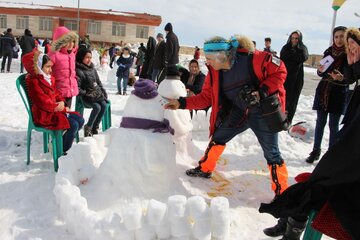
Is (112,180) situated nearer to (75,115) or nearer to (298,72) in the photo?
(75,115)

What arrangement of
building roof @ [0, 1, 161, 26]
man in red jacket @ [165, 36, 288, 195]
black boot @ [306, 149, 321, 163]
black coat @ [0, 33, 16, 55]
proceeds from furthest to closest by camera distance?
building roof @ [0, 1, 161, 26] < black coat @ [0, 33, 16, 55] < black boot @ [306, 149, 321, 163] < man in red jacket @ [165, 36, 288, 195]

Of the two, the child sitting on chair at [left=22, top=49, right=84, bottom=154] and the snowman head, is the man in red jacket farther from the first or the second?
the child sitting on chair at [left=22, top=49, right=84, bottom=154]

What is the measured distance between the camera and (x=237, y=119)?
3854 millimetres

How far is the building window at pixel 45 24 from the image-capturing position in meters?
38.8

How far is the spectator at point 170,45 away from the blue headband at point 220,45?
4760 mm

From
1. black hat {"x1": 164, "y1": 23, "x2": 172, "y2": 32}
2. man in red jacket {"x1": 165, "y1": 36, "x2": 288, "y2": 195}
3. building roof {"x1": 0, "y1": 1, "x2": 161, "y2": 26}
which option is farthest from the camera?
building roof {"x1": 0, "y1": 1, "x2": 161, "y2": 26}

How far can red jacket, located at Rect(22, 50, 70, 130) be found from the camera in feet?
13.0

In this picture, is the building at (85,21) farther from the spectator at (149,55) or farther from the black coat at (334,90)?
the black coat at (334,90)

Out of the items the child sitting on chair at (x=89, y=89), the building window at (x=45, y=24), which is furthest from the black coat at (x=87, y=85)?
the building window at (x=45, y=24)

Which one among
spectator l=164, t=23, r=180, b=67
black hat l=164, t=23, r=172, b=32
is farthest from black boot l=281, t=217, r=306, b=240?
black hat l=164, t=23, r=172, b=32

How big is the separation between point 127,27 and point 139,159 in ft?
123

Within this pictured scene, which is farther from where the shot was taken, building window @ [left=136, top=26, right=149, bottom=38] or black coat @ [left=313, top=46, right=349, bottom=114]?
building window @ [left=136, top=26, right=149, bottom=38]

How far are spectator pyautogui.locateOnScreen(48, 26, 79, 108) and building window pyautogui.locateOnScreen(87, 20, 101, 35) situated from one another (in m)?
Answer: 35.7

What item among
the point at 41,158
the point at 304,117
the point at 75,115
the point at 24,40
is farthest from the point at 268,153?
the point at 24,40
